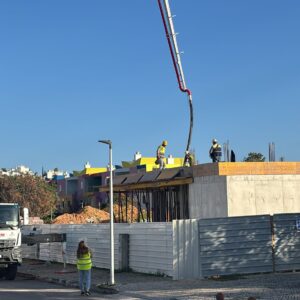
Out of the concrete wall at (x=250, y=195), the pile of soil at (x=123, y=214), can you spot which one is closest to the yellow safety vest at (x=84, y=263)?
the concrete wall at (x=250, y=195)

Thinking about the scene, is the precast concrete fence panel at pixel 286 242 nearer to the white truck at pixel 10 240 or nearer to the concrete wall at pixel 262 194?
the concrete wall at pixel 262 194

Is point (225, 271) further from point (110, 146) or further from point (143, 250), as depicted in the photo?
point (110, 146)

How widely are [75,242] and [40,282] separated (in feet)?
18.8

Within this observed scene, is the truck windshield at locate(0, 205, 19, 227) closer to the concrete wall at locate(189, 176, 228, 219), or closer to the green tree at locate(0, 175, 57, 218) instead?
the concrete wall at locate(189, 176, 228, 219)

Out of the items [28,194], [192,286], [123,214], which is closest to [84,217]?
[123,214]

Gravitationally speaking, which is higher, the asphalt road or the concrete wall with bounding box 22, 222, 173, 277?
the concrete wall with bounding box 22, 222, 173, 277

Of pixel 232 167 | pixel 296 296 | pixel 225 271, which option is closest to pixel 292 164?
pixel 232 167

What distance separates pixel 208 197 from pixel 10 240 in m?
8.54

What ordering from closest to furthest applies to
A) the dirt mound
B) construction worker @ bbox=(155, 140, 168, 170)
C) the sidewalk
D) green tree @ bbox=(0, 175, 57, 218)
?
the sidewalk < construction worker @ bbox=(155, 140, 168, 170) < the dirt mound < green tree @ bbox=(0, 175, 57, 218)

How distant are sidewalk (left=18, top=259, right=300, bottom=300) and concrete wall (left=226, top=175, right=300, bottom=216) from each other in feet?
14.4

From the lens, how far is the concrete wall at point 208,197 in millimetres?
22766

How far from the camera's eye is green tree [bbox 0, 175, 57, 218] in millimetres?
56750

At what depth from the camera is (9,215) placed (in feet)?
65.7

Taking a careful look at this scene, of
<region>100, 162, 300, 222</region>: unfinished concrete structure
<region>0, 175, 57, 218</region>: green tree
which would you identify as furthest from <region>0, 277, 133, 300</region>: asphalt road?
<region>0, 175, 57, 218</region>: green tree
